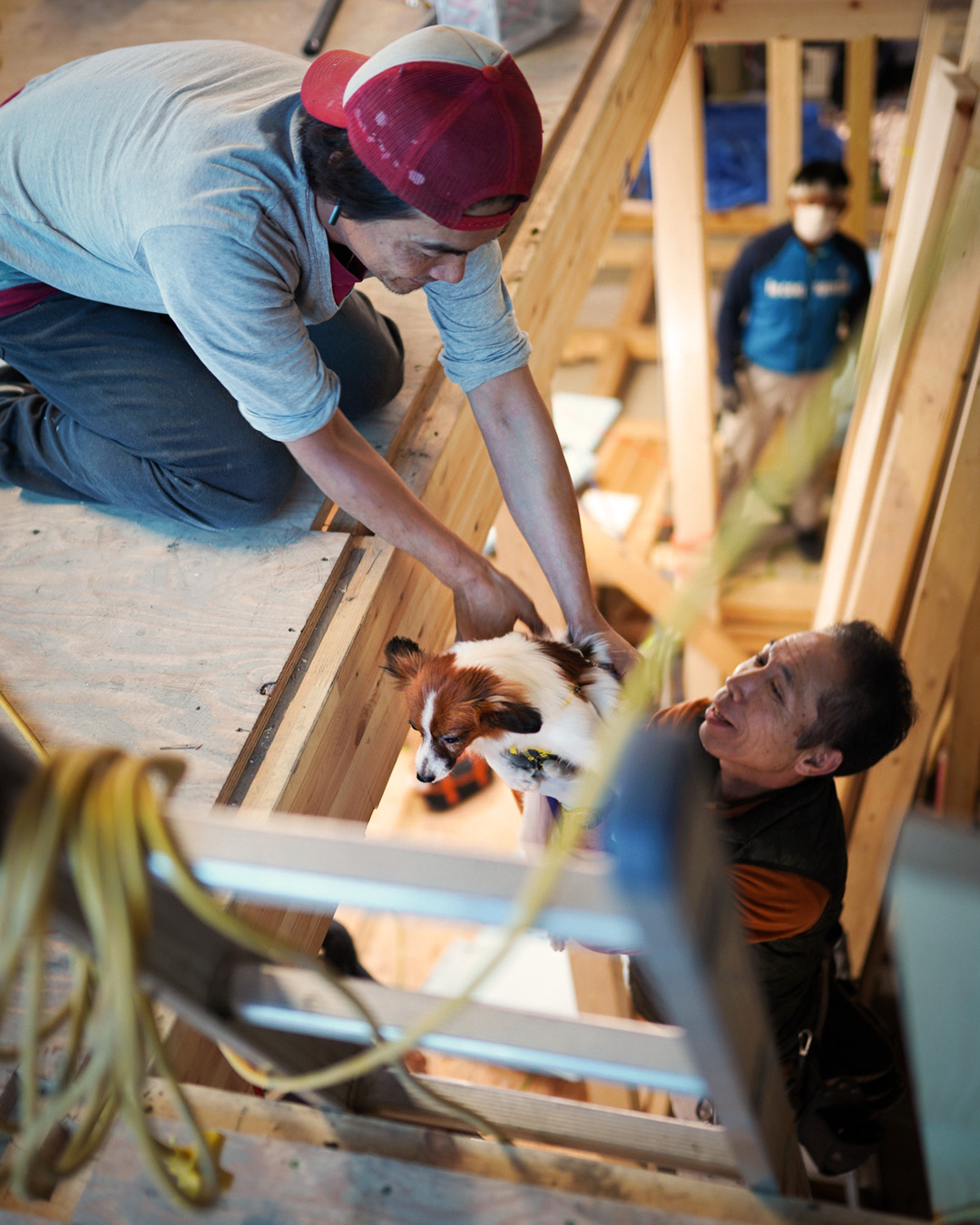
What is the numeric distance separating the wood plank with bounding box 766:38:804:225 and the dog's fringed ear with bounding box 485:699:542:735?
11.0 ft

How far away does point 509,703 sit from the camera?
1.36m

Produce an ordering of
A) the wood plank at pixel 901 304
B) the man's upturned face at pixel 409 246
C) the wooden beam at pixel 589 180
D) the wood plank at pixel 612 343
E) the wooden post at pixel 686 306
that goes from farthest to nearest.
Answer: the wood plank at pixel 612 343, the wooden post at pixel 686 306, the wood plank at pixel 901 304, the wooden beam at pixel 589 180, the man's upturned face at pixel 409 246

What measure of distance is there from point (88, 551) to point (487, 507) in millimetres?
845

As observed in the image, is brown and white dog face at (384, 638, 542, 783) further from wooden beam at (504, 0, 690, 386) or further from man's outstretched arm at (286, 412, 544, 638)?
wooden beam at (504, 0, 690, 386)

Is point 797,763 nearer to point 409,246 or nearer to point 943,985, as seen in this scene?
point 943,985

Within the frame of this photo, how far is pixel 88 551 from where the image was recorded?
1.69 m

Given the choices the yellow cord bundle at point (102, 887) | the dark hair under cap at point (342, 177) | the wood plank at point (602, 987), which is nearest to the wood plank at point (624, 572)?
the wood plank at point (602, 987)

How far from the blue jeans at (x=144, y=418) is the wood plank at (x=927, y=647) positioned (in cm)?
159

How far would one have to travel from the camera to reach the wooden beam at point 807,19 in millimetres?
2754

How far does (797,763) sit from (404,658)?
0.66m

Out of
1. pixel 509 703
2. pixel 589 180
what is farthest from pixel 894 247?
pixel 509 703

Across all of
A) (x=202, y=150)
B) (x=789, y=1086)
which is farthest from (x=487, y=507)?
(x=789, y=1086)

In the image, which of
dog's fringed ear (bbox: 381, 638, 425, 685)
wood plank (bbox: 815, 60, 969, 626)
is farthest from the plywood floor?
wood plank (bbox: 815, 60, 969, 626)

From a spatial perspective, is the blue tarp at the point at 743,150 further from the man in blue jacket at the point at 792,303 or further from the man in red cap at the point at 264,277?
the man in red cap at the point at 264,277
